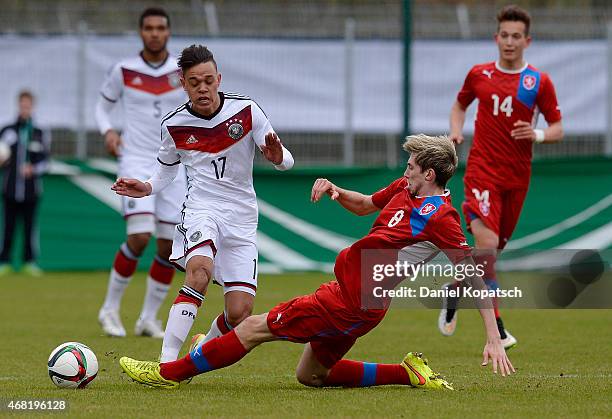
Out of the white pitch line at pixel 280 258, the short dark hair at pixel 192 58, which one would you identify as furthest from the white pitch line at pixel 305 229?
the short dark hair at pixel 192 58

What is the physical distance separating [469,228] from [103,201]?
25.1 feet

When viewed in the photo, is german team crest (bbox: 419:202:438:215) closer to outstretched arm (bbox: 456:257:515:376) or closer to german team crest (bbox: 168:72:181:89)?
outstretched arm (bbox: 456:257:515:376)

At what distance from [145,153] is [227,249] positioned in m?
2.83

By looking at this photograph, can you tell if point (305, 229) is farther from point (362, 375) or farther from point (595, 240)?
point (362, 375)

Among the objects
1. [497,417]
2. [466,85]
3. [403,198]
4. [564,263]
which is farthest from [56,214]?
[497,417]

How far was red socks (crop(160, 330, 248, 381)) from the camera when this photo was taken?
6.50 m

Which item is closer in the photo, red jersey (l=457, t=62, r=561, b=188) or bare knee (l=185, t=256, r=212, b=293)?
bare knee (l=185, t=256, r=212, b=293)

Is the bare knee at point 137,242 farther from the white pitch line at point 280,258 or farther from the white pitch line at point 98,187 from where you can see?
the white pitch line at point 98,187

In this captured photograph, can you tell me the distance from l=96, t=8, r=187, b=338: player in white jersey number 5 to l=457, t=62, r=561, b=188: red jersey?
2.54m

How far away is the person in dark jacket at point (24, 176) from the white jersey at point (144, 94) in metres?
5.90

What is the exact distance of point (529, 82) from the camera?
9383 mm

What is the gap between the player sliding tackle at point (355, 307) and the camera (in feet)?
21.1

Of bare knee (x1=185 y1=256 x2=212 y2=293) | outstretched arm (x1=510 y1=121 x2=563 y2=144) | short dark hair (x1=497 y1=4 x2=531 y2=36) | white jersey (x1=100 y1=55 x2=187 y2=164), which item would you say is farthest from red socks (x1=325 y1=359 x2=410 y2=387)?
white jersey (x1=100 y1=55 x2=187 y2=164)

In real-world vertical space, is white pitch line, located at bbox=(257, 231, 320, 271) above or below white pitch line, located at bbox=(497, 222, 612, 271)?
below
